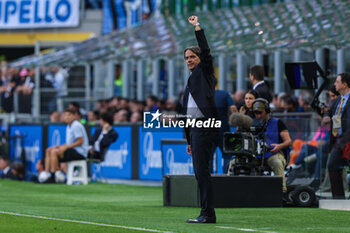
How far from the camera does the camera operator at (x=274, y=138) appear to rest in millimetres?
14680

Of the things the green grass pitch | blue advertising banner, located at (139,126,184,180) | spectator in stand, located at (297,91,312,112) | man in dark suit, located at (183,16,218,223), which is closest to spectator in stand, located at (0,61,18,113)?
blue advertising banner, located at (139,126,184,180)

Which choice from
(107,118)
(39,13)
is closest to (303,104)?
(107,118)

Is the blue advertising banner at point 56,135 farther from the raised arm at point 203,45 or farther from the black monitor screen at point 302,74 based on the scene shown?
the raised arm at point 203,45

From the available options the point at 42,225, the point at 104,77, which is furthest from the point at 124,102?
the point at 42,225

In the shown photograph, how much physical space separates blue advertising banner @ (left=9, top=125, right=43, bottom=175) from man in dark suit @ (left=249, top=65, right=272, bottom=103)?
10.7 meters

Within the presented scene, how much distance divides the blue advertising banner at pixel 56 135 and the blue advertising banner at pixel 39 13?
1687 centimetres

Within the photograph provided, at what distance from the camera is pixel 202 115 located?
11492mm

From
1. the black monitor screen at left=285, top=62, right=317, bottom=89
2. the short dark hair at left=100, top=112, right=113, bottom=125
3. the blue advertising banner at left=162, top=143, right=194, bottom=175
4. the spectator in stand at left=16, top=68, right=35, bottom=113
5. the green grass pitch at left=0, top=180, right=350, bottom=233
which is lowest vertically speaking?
the green grass pitch at left=0, top=180, right=350, bottom=233

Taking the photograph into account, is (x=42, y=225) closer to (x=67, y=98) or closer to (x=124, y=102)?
(x=124, y=102)

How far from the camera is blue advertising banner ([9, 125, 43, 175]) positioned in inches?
997

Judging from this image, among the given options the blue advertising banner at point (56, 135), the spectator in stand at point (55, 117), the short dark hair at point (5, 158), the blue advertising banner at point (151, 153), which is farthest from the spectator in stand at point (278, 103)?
the short dark hair at point (5, 158)

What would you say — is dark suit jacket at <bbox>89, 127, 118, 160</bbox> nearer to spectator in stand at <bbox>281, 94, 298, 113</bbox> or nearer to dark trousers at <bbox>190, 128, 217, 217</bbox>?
spectator in stand at <bbox>281, 94, 298, 113</bbox>

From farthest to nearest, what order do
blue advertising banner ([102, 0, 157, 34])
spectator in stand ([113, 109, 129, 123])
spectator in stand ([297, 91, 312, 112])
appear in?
blue advertising banner ([102, 0, 157, 34]), spectator in stand ([113, 109, 129, 123]), spectator in stand ([297, 91, 312, 112])

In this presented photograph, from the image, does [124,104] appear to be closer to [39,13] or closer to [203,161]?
[203,161]
